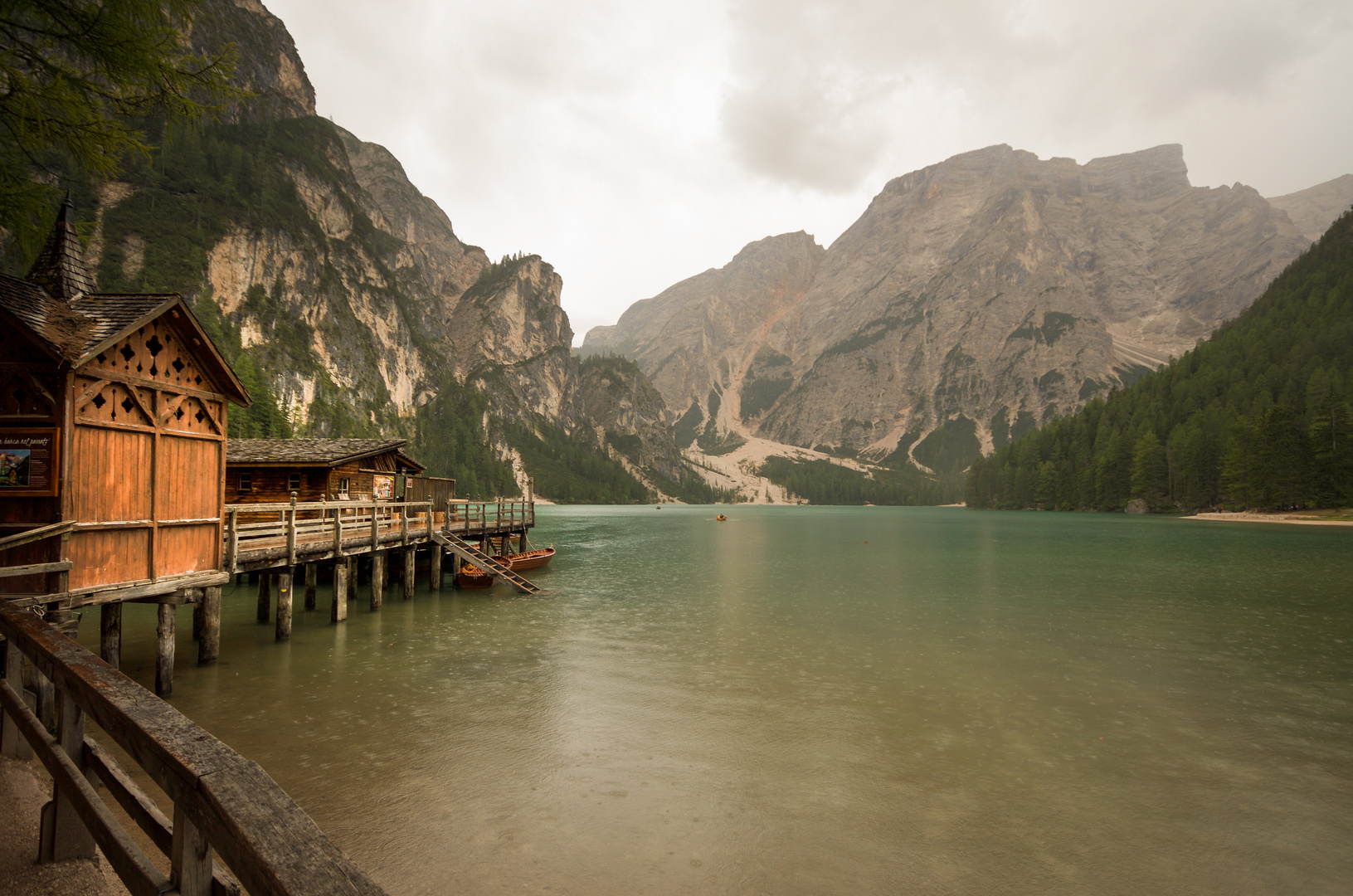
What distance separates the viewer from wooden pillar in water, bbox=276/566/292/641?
900 inches

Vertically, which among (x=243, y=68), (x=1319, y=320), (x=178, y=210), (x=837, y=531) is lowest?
(x=837, y=531)

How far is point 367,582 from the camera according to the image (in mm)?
38938

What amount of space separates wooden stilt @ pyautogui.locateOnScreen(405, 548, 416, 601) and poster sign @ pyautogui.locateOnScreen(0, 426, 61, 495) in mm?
21781

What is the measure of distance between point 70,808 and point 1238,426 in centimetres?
13538

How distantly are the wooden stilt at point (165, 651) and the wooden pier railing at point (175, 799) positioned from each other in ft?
43.6

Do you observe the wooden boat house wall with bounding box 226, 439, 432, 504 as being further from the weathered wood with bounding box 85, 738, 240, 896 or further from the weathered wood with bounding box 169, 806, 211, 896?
the weathered wood with bounding box 169, 806, 211, 896

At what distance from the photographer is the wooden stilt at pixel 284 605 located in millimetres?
22859

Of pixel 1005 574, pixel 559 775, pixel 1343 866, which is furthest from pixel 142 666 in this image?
pixel 1005 574

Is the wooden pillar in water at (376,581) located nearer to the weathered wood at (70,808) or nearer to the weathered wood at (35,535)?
the weathered wood at (35,535)

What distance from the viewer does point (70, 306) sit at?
567 inches

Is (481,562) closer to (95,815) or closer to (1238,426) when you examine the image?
(95,815)

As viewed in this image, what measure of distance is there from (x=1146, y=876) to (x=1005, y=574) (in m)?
39.7

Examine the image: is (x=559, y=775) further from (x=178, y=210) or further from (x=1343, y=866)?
(x=178, y=210)

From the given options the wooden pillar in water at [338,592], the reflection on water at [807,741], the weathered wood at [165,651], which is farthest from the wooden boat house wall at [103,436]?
the wooden pillar in water at [338,592]
